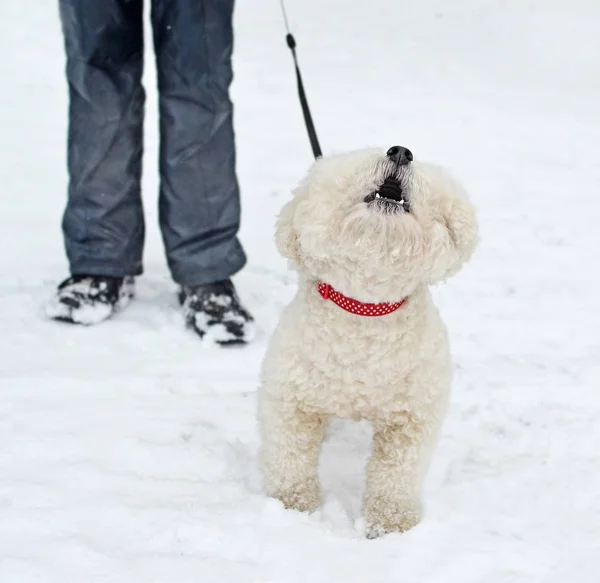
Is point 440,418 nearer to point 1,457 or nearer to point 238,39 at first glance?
point 1,457

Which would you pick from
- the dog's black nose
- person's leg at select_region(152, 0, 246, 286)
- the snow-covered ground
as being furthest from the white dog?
person's leg at select_region(152, 0, 246, 286)

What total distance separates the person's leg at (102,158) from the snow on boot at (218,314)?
0.99ft

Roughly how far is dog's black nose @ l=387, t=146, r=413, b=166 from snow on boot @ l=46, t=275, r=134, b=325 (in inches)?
63.5

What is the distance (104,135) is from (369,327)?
4.86 ft

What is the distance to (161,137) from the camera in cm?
294

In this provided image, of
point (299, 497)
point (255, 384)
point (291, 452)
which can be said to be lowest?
point (255, 384)

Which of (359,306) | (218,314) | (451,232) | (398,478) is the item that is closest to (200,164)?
(218,314)

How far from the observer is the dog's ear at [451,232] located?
5.89 ft

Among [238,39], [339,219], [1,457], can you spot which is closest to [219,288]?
[1,457]

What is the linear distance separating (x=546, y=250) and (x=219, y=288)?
1.71m

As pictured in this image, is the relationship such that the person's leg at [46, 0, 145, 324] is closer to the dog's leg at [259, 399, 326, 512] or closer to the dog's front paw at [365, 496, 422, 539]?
the dog's leg at [259, 399, 326, 512]

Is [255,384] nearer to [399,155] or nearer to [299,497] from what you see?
[299,497]

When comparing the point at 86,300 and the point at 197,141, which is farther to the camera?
the point at 86,300

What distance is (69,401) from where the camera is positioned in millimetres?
2527
